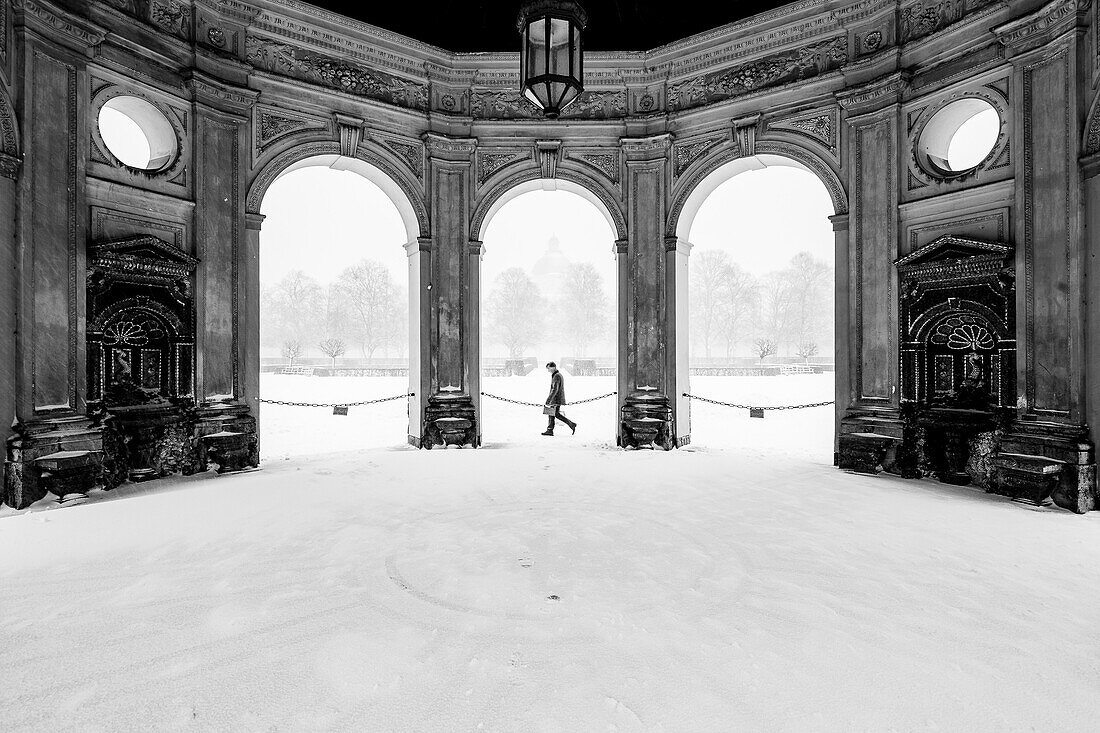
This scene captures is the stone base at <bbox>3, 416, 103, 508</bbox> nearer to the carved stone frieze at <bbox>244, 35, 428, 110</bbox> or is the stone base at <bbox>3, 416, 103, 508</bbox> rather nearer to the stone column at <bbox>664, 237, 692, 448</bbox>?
the carved stone frieze at <bbox>244, 35, 428, 110</bbox>

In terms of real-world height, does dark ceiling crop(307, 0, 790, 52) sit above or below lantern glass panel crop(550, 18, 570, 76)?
above

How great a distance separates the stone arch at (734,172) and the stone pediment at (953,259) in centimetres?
146

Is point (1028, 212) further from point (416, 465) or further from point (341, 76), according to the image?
point (341, 76)

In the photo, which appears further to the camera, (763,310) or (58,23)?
(763,310)

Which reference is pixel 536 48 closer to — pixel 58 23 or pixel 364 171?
pixel 364 171

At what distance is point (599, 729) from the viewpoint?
2.37m

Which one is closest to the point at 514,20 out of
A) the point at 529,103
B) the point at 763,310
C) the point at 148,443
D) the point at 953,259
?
the point at 529,103

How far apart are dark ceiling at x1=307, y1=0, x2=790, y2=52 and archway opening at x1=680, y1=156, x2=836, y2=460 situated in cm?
272

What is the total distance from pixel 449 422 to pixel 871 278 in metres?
7.41

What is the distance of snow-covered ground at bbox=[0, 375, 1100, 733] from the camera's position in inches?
98.7

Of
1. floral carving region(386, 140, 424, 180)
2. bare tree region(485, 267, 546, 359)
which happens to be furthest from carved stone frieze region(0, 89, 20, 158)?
A: bare tree region(485, 267, 546, 359)

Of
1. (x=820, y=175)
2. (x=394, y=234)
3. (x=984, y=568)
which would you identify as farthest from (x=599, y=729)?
(x=394, y=234)

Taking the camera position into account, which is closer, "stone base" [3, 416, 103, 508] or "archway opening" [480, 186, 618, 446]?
"stone base" [3, 416, 103, 508]

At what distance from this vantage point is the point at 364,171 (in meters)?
10.4
